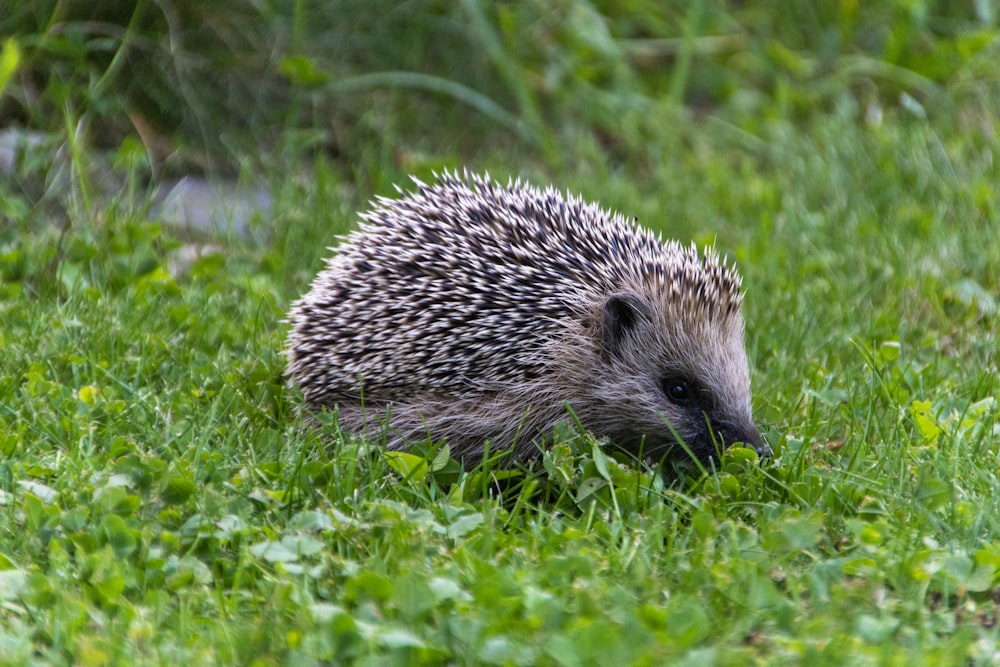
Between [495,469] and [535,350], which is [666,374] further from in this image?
[495,469]

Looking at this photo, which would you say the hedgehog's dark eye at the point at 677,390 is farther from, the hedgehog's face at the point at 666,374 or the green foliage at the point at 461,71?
the green foliage at the point at 461,71

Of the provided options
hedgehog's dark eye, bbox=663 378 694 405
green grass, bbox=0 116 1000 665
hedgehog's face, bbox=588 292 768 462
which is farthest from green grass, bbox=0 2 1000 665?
hedgehog's dark eye, bbox=663 378 694 405

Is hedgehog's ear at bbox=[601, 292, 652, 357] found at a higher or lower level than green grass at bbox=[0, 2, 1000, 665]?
higher

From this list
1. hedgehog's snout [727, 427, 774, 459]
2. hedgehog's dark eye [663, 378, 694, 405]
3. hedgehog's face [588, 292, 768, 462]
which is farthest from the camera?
hedgehog's dark eye [663, 378, 694, 405]

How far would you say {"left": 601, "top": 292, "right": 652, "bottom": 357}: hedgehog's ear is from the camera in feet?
15.6

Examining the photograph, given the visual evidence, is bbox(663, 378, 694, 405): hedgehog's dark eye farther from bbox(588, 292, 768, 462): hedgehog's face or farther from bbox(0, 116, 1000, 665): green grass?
bbox(0, 116, 1000, 665): green grass

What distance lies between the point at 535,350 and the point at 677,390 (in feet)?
1.94

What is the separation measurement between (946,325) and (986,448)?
65.5 inches

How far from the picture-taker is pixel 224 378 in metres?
5.02

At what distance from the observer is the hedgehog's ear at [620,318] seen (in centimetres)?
477

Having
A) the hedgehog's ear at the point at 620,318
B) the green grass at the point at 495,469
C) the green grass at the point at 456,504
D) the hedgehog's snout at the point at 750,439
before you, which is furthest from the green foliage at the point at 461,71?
the hedgehog's snout at the point at 750,439

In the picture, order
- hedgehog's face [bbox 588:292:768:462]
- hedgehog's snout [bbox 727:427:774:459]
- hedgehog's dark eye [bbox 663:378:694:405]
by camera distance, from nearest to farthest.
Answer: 1. hedgehog's snout [bbox 727:427:774:459]
2. hedgehog's face [bbox 588:292:768:462]
3. hedgehog's dark eye [bbox 663:378:694:405]

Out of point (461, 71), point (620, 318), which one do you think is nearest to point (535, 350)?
point (620, 318)

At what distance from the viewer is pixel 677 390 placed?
4.80 metres
